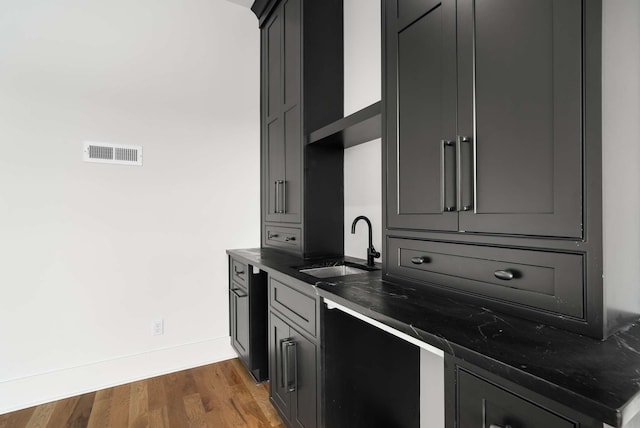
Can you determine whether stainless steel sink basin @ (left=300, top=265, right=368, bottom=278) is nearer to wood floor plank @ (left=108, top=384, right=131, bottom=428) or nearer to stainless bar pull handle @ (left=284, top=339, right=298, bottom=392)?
stainless bar pull handle @ (left=284, top=339, right=298, bottom=392)

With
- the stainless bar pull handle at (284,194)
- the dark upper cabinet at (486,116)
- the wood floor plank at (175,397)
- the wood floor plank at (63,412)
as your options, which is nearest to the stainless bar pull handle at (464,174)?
the dark upper cabinet at (486,116)

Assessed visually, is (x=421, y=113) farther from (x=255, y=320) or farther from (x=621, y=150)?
(x=255, y=320)

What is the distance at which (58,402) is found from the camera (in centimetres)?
218

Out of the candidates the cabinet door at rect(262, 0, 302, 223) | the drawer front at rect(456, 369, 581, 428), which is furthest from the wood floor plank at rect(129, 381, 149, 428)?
the drawer front at rect(456, 369, 581, 428)

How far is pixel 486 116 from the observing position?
3.41 feet

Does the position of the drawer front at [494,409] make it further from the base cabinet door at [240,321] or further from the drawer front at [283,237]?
the base cabinet door at [240,321]

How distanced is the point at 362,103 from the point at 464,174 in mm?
1209

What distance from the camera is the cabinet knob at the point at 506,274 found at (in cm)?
97

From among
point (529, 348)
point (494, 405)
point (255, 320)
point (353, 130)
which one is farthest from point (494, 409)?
point (255, 320)

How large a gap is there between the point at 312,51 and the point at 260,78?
919 millimetres

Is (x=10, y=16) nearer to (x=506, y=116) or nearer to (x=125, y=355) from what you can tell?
(x=125, y=355)

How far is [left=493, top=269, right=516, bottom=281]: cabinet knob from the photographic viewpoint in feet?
3.17

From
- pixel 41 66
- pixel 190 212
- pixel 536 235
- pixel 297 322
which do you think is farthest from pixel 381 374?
pixel 41 66

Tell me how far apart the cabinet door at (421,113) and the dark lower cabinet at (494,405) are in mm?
538
